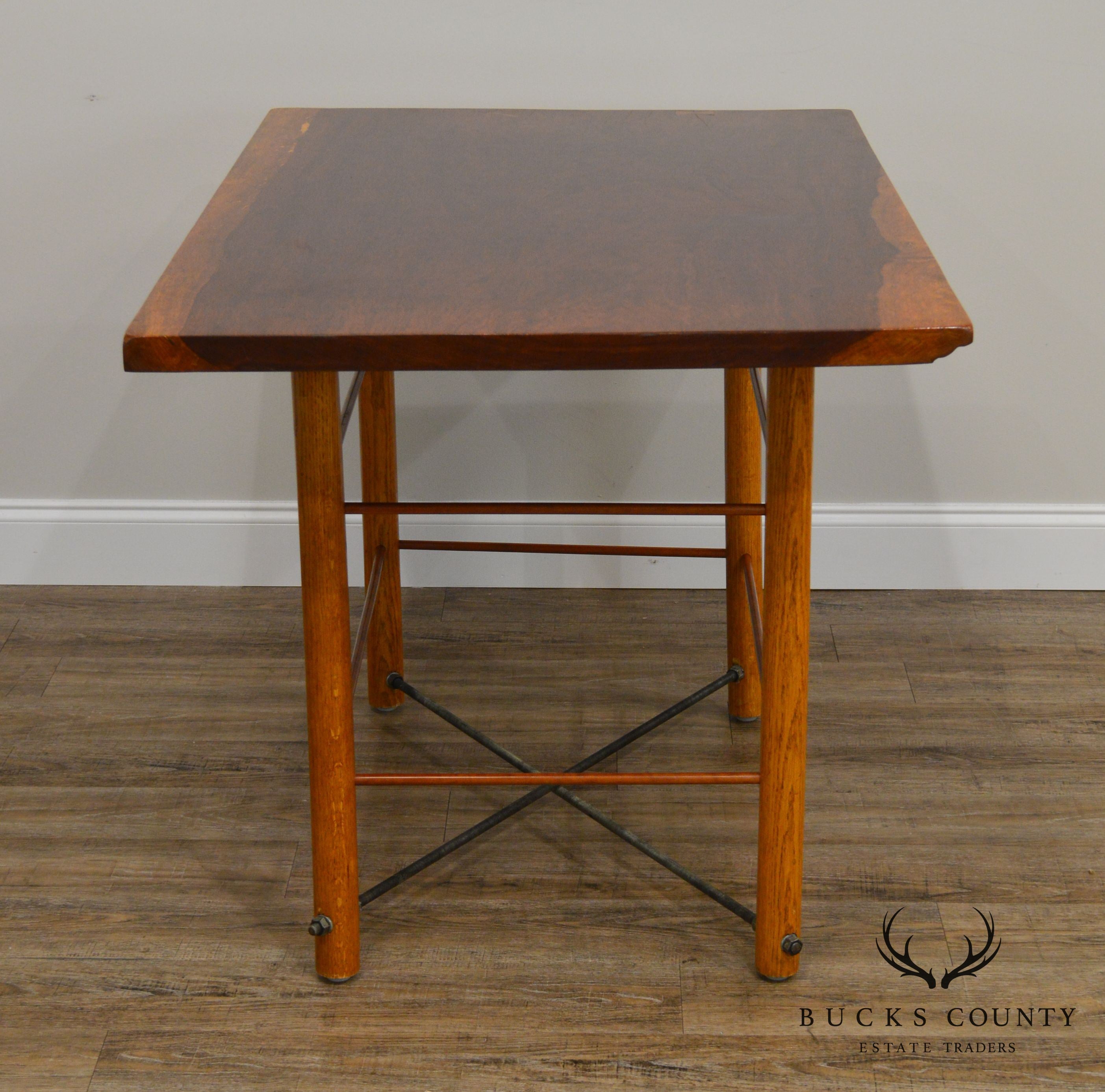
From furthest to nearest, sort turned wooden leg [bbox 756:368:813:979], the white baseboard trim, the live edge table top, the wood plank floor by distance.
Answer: the white baseboard trim < the wood plank floor < turned wooden leg [bbox 756:368:813:979] < the live edge table top

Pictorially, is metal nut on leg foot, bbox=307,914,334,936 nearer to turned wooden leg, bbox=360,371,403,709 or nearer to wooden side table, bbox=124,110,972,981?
wooden side table, bbox=124,110,972,981

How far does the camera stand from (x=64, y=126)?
1996mm

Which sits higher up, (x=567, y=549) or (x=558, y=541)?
(x=567, y=549)

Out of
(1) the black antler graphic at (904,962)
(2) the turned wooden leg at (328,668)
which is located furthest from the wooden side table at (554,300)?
(1) the black antler graphic at (904,962)

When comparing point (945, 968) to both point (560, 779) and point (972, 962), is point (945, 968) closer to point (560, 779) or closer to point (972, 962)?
point (972, 962)

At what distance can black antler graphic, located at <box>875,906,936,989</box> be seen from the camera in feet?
4.75

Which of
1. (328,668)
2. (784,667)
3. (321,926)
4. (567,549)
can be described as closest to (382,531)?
(567,549)

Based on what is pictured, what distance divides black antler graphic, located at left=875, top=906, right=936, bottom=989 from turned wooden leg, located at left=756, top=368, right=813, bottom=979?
4.3 inches

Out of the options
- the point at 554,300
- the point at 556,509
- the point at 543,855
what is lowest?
the point at 543,855

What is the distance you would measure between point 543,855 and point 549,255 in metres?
0.81

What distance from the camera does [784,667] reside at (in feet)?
4.34

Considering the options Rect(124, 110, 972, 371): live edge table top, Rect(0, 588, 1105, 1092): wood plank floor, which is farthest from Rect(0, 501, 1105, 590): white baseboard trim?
Rect(124, 110, 972, 371): live edge table top

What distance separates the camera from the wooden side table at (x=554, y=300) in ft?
3.48

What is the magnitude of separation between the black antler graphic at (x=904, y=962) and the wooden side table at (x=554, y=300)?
127 millimetres
